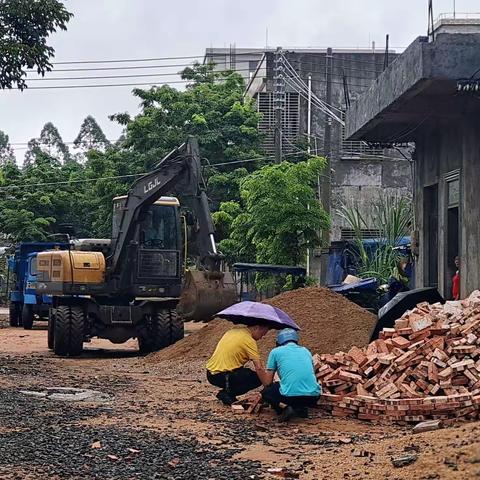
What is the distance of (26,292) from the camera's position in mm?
30062

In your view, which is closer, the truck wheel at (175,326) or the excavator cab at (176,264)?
the excavator cab at (176,264)

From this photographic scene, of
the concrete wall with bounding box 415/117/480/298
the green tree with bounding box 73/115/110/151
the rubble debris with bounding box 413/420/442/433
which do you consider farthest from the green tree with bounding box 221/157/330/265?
the green tree with bounding box 73/115/110/151

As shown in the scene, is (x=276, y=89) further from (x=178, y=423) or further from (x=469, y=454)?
(x=469, y=454)

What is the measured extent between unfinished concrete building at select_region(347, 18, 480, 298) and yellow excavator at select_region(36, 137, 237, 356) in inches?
153

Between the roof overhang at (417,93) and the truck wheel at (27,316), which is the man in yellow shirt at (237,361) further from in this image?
the truck wheel at (27,316)

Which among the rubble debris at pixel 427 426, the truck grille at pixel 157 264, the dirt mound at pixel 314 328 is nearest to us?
the rubble debris at pixel 427 426

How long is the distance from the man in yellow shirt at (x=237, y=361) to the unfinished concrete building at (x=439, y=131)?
5.47 m

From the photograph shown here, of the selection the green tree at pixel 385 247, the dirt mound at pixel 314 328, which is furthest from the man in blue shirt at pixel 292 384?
the green tree at pixel 385 247

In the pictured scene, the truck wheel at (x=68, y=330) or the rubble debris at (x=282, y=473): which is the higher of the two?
the truck wheel at (x=68, y=330)

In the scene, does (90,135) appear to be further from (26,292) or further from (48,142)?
(26,292)

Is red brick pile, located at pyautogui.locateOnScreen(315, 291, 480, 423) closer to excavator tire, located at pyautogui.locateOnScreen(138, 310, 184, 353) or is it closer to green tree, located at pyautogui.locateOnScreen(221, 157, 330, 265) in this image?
excavator tire, located at pyautogui.locateOnScreen(138, 310, 184, 353)

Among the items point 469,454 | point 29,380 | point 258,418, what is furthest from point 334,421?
point 29,380

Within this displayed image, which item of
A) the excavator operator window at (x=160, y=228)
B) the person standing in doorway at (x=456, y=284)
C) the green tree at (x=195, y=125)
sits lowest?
the person standing in doorway at (x=456, y=284)

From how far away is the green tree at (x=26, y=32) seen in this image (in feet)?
53.9
